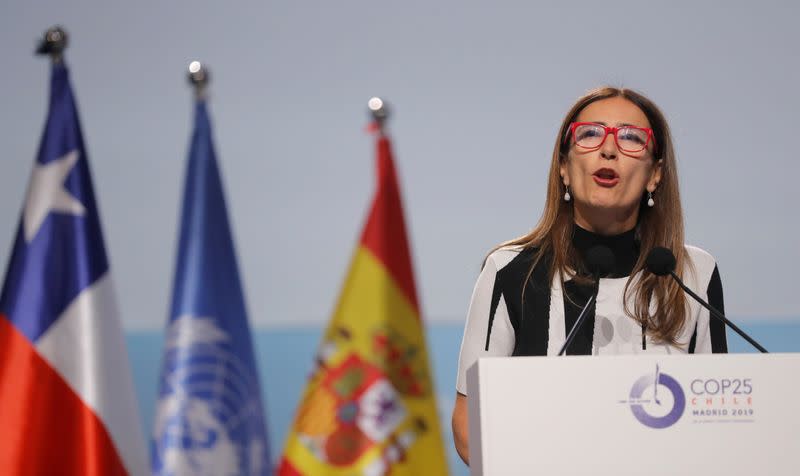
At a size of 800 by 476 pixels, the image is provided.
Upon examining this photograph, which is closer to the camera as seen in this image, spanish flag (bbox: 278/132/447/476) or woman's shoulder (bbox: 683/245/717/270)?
spanish flag (bbox: 278/132/447/476)

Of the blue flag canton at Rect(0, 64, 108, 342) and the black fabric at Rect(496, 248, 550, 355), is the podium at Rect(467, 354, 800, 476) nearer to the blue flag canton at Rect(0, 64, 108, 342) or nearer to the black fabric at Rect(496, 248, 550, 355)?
the black fabric at Rect(496, 248, 550, 355)

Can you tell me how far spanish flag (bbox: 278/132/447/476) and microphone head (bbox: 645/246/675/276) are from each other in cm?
47

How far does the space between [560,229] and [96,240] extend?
99 cm

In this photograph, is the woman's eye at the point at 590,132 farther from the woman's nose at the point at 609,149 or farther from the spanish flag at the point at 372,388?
the spanish flag at the point at 372,388

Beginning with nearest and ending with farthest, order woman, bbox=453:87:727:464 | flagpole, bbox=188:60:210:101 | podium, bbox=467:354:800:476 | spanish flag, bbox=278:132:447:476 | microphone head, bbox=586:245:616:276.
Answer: podium, bbox=467:354:800:476, spanish flag, bbox=278:132:447:476, flagpole, bbox=188:60:210:101, microphone head, bbox=586:245:616:276, woman, bbox=453:87:727:464

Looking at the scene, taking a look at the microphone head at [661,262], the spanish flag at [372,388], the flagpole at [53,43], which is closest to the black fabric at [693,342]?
the microphone head at [661,262]

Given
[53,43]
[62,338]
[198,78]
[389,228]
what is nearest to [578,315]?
[389,228]

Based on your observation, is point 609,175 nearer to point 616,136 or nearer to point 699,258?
point 616,136

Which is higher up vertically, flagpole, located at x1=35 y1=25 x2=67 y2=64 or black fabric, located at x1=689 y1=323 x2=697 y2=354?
flagpole, located at x1=35 y1=25 x2=67 y2=64

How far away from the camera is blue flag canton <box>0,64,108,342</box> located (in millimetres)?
1928

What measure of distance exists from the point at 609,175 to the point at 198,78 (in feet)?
2.93

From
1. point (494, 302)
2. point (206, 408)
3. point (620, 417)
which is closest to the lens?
point (620, 417)

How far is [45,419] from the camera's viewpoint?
1898 mm

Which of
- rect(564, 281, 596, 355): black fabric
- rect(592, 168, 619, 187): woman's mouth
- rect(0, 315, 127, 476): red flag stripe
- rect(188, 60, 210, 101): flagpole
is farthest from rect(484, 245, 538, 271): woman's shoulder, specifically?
rect(0, 315, 127, 476): red flag stripe
